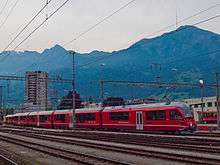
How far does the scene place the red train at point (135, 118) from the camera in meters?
41.3

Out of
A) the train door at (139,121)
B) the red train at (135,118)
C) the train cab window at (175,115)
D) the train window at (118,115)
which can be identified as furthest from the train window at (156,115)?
the train window at (118,115)

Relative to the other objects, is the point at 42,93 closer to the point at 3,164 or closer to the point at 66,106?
the point at 66,106

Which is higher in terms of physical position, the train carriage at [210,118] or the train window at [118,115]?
the train window at [118,115]

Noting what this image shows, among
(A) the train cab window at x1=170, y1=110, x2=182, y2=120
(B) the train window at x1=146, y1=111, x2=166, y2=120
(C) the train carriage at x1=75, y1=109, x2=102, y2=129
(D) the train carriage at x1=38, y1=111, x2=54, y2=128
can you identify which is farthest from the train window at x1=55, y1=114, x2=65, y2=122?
(A) the train cab window at x1=170, y1=110, x2=182, y2=120

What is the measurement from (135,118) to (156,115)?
3.84 m

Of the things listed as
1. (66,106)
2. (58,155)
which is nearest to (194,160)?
(58,155)

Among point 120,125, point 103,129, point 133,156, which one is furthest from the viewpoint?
point 103,129

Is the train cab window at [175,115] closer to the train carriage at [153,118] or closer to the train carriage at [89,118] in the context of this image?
the train carriage at [153,118]

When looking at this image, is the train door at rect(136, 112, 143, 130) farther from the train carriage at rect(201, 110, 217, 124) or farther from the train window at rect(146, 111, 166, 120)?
the train carriage at rect(201, 110, 217, 124)

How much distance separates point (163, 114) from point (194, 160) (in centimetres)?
2361

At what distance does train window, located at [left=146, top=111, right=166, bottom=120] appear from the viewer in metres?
42.2

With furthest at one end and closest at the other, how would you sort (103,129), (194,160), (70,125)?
1. (70,125)
2. (103,129)
3. (194,160)

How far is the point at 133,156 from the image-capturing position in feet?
71.9

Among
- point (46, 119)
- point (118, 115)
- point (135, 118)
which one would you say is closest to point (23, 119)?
point (46, 119)
